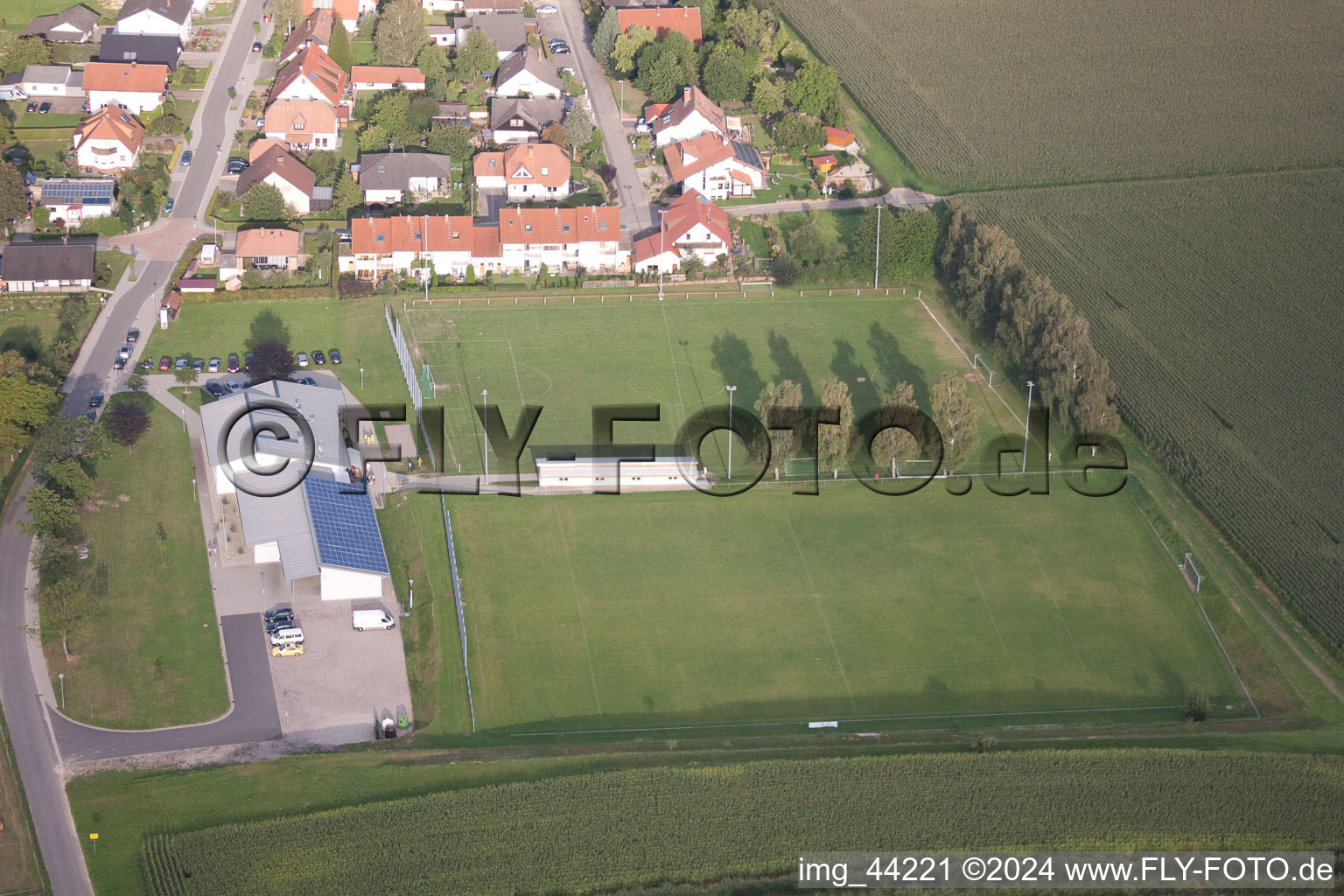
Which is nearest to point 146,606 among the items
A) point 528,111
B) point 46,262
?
point 46,262

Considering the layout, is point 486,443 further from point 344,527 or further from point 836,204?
point 836,204

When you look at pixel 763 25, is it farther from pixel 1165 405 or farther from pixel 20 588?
pixel 20 588

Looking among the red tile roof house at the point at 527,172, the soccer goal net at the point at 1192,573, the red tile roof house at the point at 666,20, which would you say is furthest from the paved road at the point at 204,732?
the red tile roof house at the point at 666,20

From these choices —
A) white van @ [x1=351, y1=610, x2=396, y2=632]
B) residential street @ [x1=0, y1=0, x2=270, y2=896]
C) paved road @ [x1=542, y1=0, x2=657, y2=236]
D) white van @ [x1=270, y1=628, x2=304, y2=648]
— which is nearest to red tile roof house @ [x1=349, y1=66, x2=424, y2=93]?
residential street @ [x1=0, y1=0, x2=270, y2=896]

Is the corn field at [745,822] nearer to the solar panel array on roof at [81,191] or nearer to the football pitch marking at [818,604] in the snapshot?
the football pitch marking at [818,604]

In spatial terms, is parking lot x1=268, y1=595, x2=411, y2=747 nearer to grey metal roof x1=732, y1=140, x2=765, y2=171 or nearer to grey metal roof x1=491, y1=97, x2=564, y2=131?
grey metal roof x1=732, y1=140, x2=765, y2=171

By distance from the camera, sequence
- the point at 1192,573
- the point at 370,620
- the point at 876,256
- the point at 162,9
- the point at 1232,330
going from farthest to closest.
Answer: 1. the point at 162,9
2. the point at 876,256
3. the point at 1232,330
4. the point at 1192,573
5. the point at 370,620
